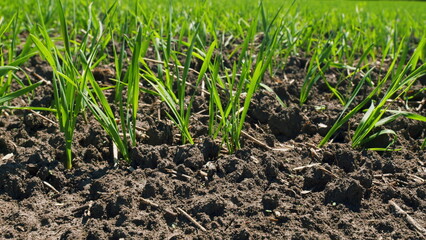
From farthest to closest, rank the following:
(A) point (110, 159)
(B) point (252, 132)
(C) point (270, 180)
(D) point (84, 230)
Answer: (B) point (252, 132) → (A) point (110, 159) → (C) point (270, 180) → (D) point (84, 230)

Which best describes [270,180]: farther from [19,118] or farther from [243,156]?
[19,118]

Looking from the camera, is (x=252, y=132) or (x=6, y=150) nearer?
(x=6, y=150)

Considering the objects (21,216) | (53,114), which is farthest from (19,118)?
(21,216)

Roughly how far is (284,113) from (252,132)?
18 cm

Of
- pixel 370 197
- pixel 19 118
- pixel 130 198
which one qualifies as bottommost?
pixel 19 118

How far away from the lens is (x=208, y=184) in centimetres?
173

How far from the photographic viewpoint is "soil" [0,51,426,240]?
1514 millimetres

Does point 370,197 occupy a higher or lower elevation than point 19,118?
higher

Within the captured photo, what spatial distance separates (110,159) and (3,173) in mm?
400

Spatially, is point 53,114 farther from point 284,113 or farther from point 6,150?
point 284,113

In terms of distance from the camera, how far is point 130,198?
62.9 inches

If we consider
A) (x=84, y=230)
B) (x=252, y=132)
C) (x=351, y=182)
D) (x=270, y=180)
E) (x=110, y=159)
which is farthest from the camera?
(x=252, y=132)

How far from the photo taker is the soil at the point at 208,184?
151cm

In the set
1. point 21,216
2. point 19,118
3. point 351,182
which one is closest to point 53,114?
point 19,118
